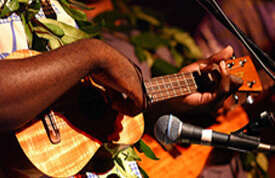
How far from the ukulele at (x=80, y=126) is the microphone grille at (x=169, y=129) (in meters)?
0.37

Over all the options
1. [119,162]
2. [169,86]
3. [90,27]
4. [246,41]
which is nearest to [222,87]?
[169,86]

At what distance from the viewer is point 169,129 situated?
2.62ft

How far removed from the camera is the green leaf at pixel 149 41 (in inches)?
85.5

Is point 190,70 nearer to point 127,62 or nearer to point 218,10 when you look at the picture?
point 127,62

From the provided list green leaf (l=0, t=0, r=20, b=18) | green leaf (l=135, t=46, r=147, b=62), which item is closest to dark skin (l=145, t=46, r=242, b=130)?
green leaf (l=135, t=46, r=147, b=62)

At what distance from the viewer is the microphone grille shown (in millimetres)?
795

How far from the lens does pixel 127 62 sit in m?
1.07

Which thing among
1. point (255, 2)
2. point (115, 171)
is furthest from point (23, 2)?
point (255, 2)

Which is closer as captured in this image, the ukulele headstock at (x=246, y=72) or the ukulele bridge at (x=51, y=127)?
the ukulele bridge at (x=51, y=127)

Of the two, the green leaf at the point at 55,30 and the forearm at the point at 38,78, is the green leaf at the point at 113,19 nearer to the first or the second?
the green leaf at the point at 55,30

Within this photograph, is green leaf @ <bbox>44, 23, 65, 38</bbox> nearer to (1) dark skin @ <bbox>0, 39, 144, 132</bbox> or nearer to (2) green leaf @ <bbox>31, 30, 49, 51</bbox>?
(2) green leaf @ <bbox>31, 30, 49, 51</bbox>

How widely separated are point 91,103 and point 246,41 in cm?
67

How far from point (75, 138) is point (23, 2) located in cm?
62

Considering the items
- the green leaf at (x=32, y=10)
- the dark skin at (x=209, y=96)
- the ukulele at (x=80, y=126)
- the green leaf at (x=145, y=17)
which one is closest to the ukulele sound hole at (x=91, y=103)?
the ukulele at (x=80, y=126)
